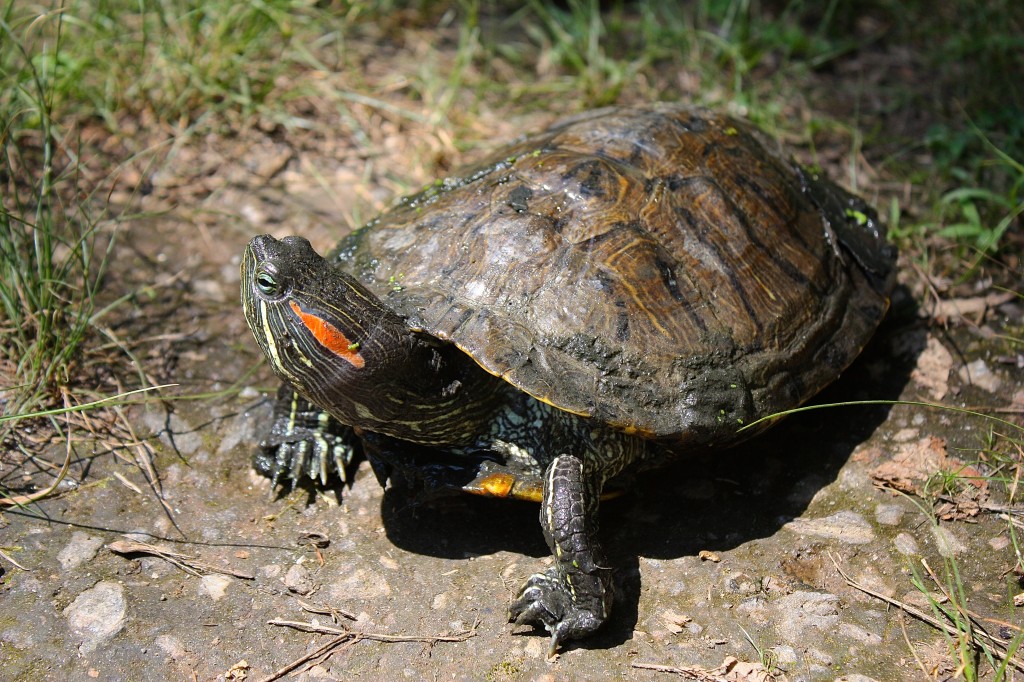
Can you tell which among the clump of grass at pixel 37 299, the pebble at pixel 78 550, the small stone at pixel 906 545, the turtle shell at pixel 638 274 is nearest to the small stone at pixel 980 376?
the turtle shell at pixel 638 274

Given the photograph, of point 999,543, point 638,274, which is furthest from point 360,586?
point 999,543

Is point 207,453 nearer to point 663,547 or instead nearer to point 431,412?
point 431,412

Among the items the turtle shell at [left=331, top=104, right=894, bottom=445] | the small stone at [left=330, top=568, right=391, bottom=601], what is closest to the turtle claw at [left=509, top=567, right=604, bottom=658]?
the small stone at [left=330, top=568, right=391, bottom=601]

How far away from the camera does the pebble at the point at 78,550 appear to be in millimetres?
3814

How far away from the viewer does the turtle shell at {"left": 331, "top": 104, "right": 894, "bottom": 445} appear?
3785 millimetres

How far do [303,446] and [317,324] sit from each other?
3.07 ft

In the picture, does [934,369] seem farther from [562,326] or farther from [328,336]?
[328,336]

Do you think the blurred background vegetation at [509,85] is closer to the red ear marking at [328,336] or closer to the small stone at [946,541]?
the red ear marking at [328,336]

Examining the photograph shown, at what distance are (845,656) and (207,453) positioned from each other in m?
3.24

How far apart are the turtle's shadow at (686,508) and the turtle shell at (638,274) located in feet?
1.55

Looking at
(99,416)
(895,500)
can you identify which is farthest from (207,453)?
(895,500)

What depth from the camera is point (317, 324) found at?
367cm

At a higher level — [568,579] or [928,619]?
[568,579]

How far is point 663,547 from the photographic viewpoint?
4.11 meters
